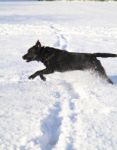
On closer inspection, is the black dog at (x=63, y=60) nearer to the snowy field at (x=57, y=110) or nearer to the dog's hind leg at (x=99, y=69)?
the dog's hind leg at (x=99, y=69)

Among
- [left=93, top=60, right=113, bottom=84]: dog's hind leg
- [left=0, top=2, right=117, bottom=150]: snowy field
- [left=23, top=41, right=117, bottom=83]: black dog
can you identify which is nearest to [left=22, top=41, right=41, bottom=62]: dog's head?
[left=23, top=41, right=117, bottom=83]: black dog

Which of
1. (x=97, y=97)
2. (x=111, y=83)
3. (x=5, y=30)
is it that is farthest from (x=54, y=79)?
(x=5, y=30)

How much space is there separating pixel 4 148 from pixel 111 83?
391 centimetres

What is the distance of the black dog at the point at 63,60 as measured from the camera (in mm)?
7609

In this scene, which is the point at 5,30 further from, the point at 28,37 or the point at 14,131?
the point at 14,131

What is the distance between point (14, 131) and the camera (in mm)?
4742

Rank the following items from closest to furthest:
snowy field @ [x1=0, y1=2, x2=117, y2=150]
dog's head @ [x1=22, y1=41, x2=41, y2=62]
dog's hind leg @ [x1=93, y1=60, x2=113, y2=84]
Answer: snowy field @ [x1=0, y1=2, x2=117, y2=150] → dog's hind leg @ [x1=93, y1=60, x2=113, y2=84] → dog's head @ [x1=22, y1=41, x2=41, y2=62]

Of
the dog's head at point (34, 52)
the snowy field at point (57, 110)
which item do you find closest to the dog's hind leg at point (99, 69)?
the snowy field at point (57, 110)

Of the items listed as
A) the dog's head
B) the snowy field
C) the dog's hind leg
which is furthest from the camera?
the dog's head

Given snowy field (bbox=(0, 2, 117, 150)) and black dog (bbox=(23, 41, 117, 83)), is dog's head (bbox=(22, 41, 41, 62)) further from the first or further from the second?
snowy field (bbox=(0, 2, 117, 150))

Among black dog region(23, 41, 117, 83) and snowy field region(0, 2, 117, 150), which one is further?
black dog region(23, 41, 117, 83)

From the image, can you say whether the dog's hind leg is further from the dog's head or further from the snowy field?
the dog's head

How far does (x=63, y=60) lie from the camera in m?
7.89

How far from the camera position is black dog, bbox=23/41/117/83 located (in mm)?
7609
